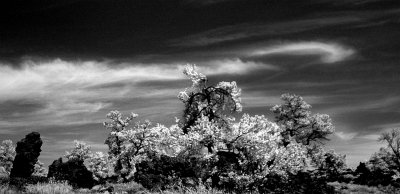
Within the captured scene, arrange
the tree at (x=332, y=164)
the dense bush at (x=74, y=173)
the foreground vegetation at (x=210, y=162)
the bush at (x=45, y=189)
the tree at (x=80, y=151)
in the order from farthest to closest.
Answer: the tree at (x=80, y=151) → the tree at (x=332, y=164) → the dense bush at (x=74, y=173) → the foreground vegetation at (x=210, y=162) → the bush at (x=45, y=189)

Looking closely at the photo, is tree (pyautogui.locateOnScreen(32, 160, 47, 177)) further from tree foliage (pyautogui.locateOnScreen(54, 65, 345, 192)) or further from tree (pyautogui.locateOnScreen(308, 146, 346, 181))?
tree (pyautogui.locateOnScreen(308, 146, 346, 181))

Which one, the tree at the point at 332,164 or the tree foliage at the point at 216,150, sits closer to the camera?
the tree foliage at the point at 216,150

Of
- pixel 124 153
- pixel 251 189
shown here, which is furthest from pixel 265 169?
pixel 124 153

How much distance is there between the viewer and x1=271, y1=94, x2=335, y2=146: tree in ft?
154

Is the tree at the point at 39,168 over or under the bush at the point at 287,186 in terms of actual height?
over

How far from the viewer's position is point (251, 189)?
30.5 metres

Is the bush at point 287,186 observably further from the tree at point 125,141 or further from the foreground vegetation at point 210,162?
the tree at point 125,141

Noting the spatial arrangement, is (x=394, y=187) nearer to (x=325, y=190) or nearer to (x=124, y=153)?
(x=325, y=190)

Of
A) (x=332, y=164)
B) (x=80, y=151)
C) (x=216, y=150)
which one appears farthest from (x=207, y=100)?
(x=80, y=151)

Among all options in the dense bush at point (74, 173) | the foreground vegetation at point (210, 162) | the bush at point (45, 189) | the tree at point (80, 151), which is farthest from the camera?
the tree at point (80, 151)

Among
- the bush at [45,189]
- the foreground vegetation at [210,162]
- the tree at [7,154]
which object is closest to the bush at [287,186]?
the foreground vegetation at [210,162]

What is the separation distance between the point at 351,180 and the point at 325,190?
1420 centimetres

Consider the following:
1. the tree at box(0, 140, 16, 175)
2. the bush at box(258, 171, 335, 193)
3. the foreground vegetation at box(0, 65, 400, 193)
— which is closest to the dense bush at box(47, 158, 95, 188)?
the foreground vegetation at box(0, 65, 400, 193)

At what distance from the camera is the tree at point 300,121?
47.0 m
